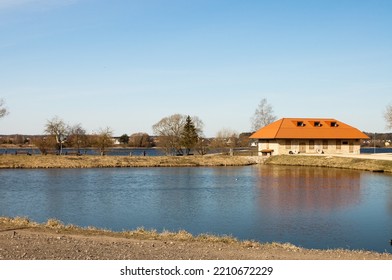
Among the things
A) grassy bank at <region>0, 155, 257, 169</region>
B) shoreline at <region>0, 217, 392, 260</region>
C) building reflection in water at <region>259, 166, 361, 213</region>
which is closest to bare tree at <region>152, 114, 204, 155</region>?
grassy bank at <region>0, 155, 257, 169</region>

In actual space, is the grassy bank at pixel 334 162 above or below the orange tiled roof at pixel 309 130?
below

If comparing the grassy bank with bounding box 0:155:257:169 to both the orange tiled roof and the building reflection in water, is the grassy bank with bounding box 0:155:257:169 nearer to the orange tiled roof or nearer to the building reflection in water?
the orange tiled roof

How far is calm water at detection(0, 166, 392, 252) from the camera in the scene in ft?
54.1

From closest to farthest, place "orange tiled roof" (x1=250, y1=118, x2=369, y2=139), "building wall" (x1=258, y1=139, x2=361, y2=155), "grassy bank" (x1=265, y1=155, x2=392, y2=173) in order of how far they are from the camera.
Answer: "grassy bank" (x1=265, y1=155, x2=392, y2=173) → "building wall" (x1=258, y1=139, x2=361, y2=155) → "orange tiled roof" (x1=250, y1=118, x2=369, y2=139)

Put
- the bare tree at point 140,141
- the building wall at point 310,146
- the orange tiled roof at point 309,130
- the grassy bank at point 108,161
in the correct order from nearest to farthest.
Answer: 1. the grassy bank at point 108,161
2. the building wall at point 310,146
3. the orange tiled roof at point 309,130
4. the bare tree at point 140,141

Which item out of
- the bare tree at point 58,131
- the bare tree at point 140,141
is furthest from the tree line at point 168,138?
the bare tree at point 140,141

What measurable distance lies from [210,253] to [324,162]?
4038 centimetres

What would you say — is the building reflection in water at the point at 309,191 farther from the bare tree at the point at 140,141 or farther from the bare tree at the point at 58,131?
the bare tree at the point at 140,141

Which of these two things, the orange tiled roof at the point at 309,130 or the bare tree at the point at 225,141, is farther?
the bare tree at the point at 225,141

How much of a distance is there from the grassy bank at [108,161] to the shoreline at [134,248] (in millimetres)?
36271

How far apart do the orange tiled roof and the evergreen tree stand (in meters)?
9.37

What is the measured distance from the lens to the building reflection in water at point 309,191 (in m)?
22.6
